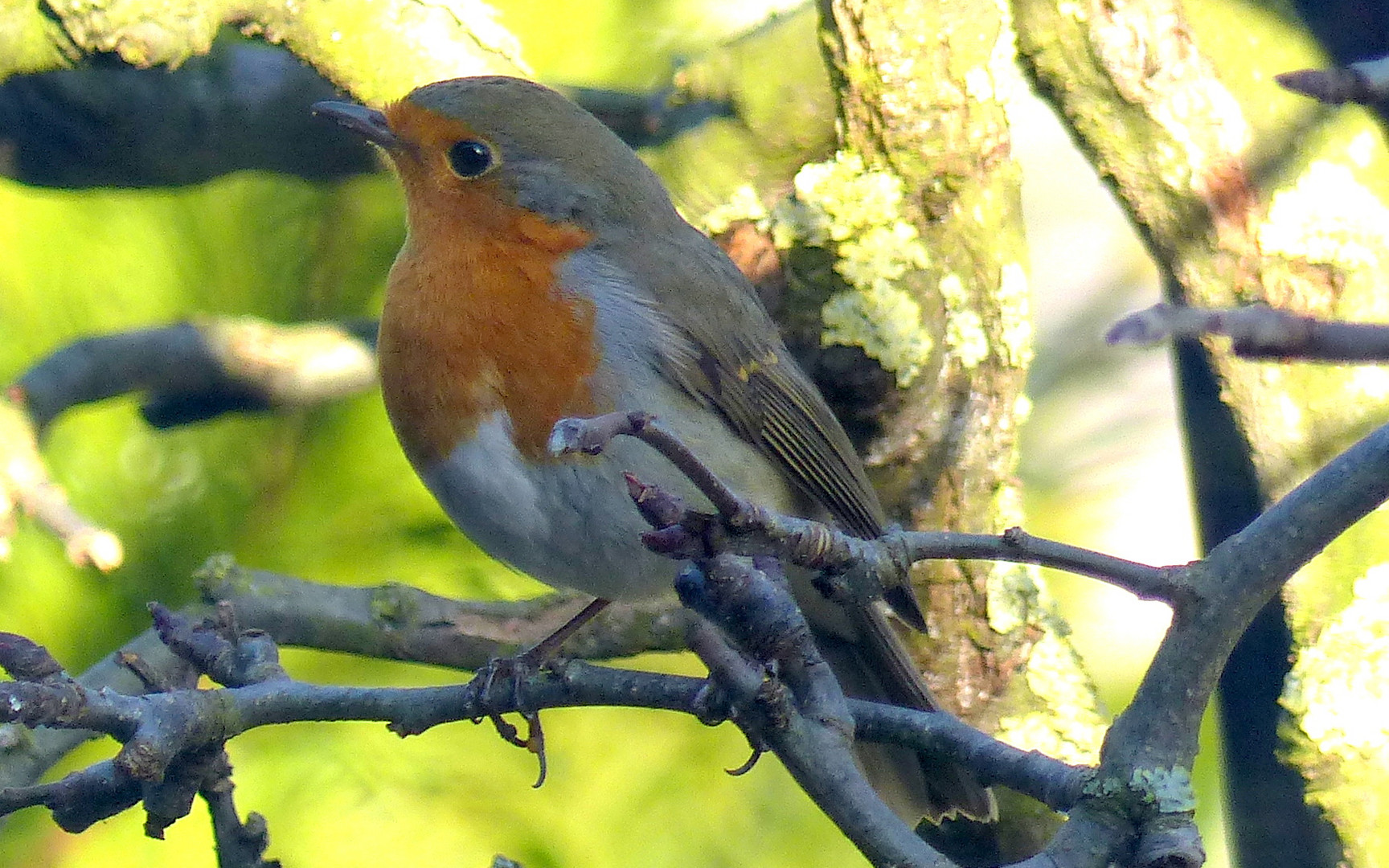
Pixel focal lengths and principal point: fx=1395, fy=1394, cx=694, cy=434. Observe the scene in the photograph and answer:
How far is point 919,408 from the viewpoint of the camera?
2.19m

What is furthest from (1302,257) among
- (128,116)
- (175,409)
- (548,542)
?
Answer: (128,116)

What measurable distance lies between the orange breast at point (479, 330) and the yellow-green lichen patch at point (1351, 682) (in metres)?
1.16

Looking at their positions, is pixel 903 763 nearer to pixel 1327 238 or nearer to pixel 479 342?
pixel 479 342

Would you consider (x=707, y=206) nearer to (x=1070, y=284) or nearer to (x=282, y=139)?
(x=282, y=139)

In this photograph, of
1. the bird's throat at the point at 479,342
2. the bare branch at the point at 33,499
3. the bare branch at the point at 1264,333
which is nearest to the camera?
the bare branch at the point at 1264,333

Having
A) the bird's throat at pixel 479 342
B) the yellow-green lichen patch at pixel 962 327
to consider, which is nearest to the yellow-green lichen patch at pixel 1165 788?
the bird's throat at pixel 479 342

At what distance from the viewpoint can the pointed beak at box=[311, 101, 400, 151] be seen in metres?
1.89

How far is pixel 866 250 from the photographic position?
2.15 m

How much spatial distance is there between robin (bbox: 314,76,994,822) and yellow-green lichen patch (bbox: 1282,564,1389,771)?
1.61 feet

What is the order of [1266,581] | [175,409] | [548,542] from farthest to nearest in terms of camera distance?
[175,409]
[548,542]
[1266,581]

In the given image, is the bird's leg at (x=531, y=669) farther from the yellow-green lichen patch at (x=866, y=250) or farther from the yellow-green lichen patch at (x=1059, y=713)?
the yellow-green lichen patch at (x=1059, y=713)

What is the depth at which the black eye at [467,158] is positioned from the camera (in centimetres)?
193

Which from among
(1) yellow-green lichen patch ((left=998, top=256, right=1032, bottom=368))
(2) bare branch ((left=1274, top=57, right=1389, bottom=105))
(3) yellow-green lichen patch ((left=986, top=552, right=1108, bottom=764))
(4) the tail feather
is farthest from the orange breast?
(2) bare branch ((left=1274, top=57, right=1389, bottom=105))

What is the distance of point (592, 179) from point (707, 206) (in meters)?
0.48
